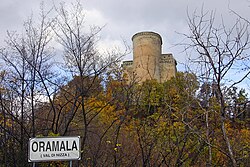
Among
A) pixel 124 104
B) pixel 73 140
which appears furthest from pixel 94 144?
pixel 73 140

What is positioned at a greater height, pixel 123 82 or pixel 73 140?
pixel 123 82

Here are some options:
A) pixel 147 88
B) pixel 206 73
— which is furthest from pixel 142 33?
pixel 206 73

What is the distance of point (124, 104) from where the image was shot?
9.32m

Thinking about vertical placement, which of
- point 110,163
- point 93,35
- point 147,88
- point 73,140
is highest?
point 93,35

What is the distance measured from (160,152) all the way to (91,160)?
80.6 inches

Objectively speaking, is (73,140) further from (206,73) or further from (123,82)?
(123,82)

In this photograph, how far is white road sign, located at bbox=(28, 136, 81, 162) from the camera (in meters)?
4.54

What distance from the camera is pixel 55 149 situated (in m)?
4.57

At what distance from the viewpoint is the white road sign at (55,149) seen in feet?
14.9

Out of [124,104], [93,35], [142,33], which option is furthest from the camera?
[142,33]

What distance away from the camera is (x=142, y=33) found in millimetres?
52000

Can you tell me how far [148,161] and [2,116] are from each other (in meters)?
4.04

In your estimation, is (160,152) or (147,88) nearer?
(160,152)

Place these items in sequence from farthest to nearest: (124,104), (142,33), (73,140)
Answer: (142,33)
(124,104)
(73,140)
